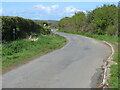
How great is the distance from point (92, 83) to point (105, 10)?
102ft

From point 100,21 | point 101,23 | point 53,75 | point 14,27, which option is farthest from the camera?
point 100,21

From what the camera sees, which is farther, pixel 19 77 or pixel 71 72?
pixel 71 72

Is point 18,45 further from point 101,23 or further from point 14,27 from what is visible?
point 101,23

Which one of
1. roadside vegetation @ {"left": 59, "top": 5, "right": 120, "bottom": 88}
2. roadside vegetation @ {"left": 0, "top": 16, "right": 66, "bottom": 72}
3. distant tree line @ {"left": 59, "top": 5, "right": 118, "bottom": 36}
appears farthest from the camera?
distant tree line @ {"left": 59, "top": 5, "right": 118, "bottom": 36}

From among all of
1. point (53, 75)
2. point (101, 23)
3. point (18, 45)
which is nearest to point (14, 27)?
point (18, 45)

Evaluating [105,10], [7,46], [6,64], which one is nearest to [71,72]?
[6,64]

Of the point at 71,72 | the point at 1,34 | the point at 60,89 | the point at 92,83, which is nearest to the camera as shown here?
the point at 60,89

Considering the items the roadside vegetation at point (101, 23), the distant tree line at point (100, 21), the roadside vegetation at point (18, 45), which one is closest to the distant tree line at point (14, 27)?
the roadside vegetation at point (18, 45)

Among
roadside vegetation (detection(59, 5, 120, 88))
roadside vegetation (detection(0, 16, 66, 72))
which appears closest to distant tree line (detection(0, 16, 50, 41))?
roadside vegetation (detection(0, 16, 66, 72))

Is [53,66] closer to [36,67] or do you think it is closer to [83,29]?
[36,67]

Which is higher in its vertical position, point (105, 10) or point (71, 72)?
point (105, 10)

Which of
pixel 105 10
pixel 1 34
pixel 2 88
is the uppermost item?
pixel 105 10

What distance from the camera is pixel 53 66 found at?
11891 mm

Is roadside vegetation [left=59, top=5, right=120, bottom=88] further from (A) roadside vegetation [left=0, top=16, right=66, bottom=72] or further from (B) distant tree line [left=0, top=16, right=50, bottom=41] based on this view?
(B) distant tree line [left=0, top=16, right=50, bottom=41]
